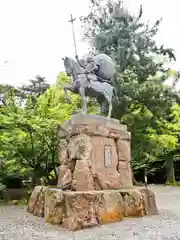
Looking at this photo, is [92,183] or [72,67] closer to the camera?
[92,183]

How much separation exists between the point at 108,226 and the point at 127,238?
1.12 m

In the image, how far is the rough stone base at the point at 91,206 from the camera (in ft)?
21.4

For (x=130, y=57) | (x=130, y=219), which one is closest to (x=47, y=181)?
(x=130, y=219)

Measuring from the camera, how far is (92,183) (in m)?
7.53

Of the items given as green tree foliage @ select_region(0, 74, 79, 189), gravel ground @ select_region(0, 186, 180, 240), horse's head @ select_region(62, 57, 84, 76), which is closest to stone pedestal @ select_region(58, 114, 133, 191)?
gravel ground @ select_region(0, 186, 180, 240)

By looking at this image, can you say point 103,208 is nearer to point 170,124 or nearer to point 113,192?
point 113,192

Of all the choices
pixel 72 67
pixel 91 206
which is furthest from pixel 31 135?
pixel 91 206

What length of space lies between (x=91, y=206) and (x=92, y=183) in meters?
0.91

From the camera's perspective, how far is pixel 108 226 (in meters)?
6.61

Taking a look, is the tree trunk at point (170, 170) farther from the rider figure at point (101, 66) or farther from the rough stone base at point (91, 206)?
the rider figure at point (101, 66)

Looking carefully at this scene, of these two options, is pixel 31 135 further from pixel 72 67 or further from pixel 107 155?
pixel 107 155

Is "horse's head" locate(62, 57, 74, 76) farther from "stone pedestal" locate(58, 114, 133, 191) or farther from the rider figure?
"stone pedestal" locate(58, 114, 133, 191)

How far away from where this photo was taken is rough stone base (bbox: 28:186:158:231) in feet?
21.4

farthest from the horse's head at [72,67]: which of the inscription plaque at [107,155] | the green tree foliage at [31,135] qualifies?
the inscription plaque at [107,155]
